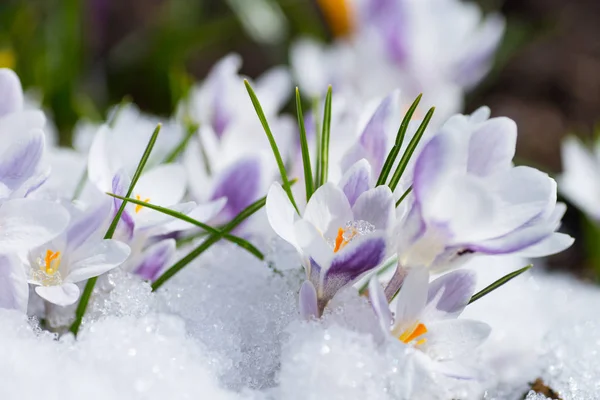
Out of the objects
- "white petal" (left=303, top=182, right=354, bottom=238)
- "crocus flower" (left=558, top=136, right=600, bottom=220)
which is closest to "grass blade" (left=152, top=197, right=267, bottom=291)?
"white petal" (left=303, top=182, right=354, bottom=238)

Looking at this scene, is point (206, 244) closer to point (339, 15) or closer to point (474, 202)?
point (474, 202)

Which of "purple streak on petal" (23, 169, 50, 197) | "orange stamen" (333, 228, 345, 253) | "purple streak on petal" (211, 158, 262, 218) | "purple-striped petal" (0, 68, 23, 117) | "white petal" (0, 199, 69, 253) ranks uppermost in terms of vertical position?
"purple-striped petal" (0, 68, 23, 117)

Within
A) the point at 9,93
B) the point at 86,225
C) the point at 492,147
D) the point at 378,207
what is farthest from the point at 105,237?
the point at 492,147

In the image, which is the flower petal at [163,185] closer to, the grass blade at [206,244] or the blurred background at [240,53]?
the grass blade at [206,244]

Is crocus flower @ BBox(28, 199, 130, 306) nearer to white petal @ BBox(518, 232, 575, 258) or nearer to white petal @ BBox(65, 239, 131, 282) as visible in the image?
white petal @ BBox(65, 239, 131, 282)

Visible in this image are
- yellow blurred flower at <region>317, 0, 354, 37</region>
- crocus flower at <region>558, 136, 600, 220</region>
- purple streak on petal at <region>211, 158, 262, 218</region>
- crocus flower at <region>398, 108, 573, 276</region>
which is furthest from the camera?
yellow blurred flower at <region>317, 0, 354, 37</region>

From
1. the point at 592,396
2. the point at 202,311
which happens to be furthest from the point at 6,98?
the point at 592,396

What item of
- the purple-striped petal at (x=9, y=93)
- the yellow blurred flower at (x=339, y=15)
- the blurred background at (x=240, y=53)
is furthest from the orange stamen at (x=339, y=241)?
the yellow blurred flower at (x=339, y=15)
